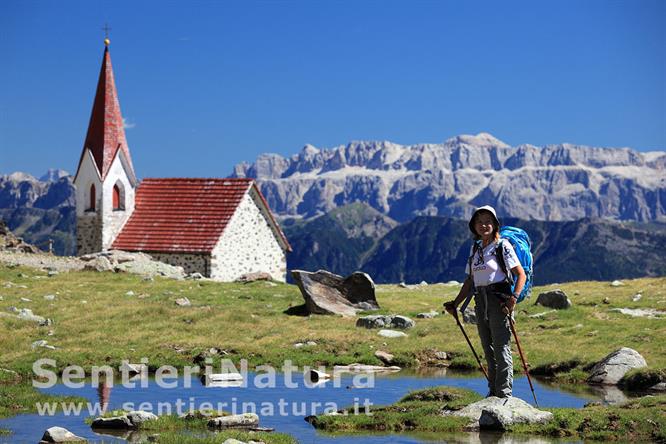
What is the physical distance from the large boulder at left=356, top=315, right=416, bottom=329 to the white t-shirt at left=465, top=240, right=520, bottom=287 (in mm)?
15087

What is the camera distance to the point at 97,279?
148 ft

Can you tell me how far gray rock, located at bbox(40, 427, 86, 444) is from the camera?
14.6 metres

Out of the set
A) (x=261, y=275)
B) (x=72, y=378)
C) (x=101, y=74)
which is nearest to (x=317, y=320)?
(x=72, y=378)

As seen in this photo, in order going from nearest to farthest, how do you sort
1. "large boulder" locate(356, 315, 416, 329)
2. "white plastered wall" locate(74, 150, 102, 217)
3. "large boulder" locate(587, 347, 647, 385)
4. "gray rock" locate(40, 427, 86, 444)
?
"gray rock" locate(40, 427, 86, 444) < "large boulder" locate(587, 347, 647, 385) < "large boulder" locate(356, 315, 416, 329) < "white plastered wall" locate(74, 150, 102, 217)

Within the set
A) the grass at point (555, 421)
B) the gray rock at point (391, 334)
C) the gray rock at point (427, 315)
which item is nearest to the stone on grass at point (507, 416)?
the grass at point (555, 421)

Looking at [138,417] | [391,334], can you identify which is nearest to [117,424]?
[138,417]

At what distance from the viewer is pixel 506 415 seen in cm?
1612

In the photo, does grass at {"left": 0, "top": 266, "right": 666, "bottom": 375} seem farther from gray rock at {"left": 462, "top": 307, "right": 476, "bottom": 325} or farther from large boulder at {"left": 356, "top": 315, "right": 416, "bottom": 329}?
gray rock at {"left": 462, "top": 307, "right": 476, "bottom": 325}

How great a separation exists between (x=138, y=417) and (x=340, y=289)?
21.2 m

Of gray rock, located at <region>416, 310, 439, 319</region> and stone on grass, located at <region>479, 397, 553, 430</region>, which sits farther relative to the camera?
gray rock, located at <region>416, 310, 439, 319</region>

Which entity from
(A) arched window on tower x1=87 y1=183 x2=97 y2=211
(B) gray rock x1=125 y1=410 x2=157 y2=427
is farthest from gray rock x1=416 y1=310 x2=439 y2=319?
(A) arched window on tower x1=87 y1=183 x2=97 y2=211

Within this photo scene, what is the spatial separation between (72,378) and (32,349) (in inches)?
138

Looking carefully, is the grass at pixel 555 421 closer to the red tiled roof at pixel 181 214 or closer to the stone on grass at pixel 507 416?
the stone on grass at pixel 507 416

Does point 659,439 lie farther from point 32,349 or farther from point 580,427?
point 32,349
